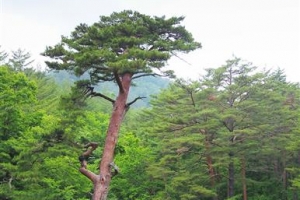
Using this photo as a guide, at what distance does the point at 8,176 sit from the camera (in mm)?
16781

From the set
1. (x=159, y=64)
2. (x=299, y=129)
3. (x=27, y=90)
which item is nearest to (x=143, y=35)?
(x=159, y=64)

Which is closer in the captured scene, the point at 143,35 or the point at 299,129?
the point at 143,35

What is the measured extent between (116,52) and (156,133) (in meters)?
12.3

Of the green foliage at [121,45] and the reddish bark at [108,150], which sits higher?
the green foliage at [121,45]

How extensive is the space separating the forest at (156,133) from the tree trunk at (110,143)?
117mm

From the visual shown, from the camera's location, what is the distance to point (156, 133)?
23.7 m

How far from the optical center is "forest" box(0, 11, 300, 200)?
12.1 m

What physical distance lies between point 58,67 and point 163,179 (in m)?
14.4

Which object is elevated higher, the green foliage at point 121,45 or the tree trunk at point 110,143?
the green foliage at point 121,45

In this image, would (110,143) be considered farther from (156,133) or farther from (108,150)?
(156,133)

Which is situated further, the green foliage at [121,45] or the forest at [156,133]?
the forest at [156,133]

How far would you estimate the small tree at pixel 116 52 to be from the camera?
36.7 ft

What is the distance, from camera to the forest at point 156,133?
39.8 ft

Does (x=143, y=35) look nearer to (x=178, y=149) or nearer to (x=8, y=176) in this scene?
(x=8, y=176)
